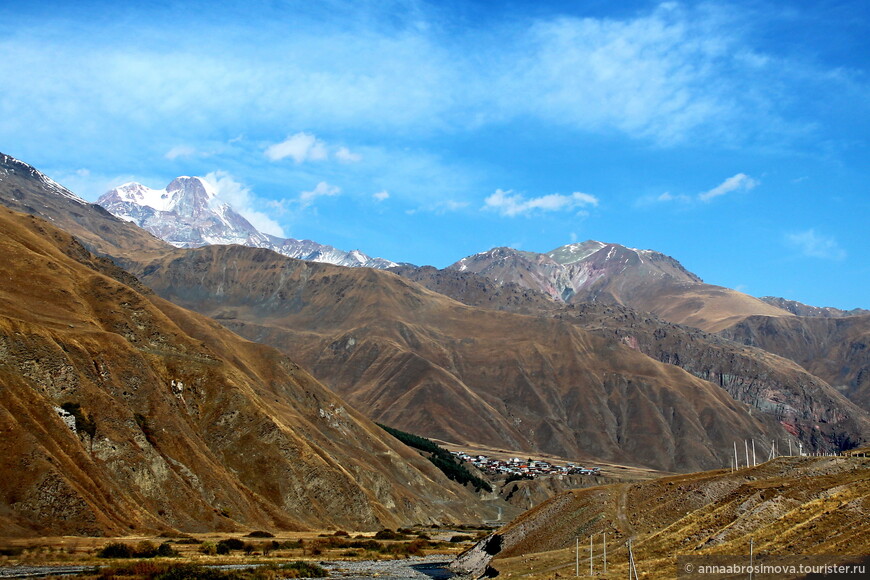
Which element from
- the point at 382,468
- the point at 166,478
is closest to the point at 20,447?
the point at 166,478

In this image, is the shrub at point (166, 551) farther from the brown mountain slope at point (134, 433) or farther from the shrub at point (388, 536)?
the shrub at point (388, 536)

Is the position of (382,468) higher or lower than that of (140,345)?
lower

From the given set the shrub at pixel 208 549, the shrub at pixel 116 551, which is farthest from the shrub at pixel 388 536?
the shrub at pixel 116 551

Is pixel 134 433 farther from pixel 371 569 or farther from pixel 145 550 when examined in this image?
pixel 371 569

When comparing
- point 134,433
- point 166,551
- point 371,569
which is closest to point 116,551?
point 166,551

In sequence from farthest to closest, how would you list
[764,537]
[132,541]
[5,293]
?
[5,293] < [132,541] < [764,537]

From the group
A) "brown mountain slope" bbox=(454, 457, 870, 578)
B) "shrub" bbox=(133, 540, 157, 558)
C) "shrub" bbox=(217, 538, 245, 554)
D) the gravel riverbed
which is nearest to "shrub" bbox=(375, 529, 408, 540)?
the gravel riverbed

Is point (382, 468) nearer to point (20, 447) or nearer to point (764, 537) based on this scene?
point (20, 447)
